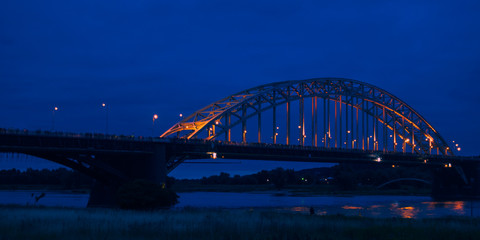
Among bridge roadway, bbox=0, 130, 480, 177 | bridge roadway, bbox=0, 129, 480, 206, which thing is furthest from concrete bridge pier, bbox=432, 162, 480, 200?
bridge roadway, bbox=0, 129, 480, 206

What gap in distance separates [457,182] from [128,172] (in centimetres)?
9685

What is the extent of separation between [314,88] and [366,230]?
78646 mm

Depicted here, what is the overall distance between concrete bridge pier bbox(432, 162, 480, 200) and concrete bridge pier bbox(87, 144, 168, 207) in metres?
85.7

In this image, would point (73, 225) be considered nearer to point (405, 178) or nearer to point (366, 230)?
point (366, 230)

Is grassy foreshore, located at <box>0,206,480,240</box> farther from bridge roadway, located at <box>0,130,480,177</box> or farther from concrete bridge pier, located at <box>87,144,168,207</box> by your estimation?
concrete bridge pier, located at <box>87,144,168,207</box>

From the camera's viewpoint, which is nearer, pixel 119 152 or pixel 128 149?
pixel 119 152

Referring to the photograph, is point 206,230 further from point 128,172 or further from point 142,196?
point 128,172

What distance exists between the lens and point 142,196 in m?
52.9

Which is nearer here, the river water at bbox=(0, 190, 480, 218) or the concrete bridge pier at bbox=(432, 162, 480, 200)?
the river water at bbox=(0, 190, 480, 218)

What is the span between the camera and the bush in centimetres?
5272

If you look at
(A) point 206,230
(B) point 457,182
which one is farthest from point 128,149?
(B) point 457,182

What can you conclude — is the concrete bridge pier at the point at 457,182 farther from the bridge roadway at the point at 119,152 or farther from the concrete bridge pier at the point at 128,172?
the concrete bridge pier at the point at 128,172

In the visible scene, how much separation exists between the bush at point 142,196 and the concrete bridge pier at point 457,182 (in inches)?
3619

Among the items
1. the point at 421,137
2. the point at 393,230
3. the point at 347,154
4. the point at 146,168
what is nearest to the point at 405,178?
the point at 421,137
